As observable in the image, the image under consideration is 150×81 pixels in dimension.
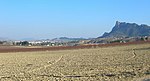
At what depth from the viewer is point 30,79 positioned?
1540 cm

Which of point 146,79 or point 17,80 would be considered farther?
point 17,80

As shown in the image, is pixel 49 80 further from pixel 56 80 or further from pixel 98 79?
pixel 98 79

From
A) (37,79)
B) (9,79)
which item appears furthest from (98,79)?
(9,79)

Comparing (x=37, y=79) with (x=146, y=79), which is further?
(x=37, y=79)

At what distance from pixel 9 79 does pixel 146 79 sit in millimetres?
6139

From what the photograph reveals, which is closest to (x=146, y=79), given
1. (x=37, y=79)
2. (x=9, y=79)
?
(x=37, y=79)

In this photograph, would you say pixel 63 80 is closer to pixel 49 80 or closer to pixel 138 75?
pixel 49 80

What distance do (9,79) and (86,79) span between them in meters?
3.59

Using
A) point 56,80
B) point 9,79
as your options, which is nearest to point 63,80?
point 56,80

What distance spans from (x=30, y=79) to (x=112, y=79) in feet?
12.2

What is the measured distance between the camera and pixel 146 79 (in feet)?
45.7

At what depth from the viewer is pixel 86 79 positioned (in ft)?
48.5

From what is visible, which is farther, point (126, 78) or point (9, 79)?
point (9, 79)

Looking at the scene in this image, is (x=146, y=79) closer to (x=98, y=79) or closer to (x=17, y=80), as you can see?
(x=98, y=79)
